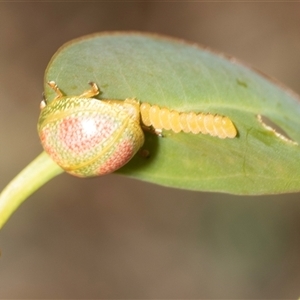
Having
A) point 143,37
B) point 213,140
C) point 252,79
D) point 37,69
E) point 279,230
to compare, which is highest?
point 143,37

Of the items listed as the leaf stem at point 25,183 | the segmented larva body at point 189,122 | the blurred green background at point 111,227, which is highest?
the segmented larva body at point 189,122

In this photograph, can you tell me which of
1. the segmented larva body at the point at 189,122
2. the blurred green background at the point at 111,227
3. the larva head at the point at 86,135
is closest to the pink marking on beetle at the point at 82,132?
the larva head at the point at 86,135

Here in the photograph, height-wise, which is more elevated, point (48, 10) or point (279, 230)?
point (48, 10)

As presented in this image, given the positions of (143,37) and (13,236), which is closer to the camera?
(143,37)

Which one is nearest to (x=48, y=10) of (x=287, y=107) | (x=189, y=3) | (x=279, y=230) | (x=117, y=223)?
(x=189, y=3)

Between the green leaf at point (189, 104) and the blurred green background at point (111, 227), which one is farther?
the blurred green background at point (111, 227)

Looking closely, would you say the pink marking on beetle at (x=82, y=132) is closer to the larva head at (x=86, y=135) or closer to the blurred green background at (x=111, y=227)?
the larva head at (x=86, y=135)

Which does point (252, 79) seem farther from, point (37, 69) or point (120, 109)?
point (37, 69)

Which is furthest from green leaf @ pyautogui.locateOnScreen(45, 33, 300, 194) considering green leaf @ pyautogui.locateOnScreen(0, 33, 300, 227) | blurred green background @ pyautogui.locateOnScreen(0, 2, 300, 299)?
blurred green background @ pyautogui.locateOnScreen(0, 2, 300, 299)
